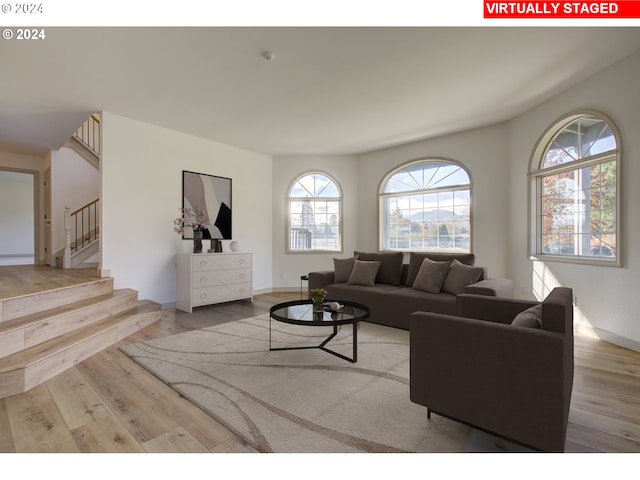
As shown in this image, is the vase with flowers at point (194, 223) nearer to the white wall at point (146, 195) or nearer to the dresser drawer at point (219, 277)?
the white wall at point (146, 195)

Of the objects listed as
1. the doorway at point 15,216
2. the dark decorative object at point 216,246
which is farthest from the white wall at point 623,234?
the doorway at point 15,216

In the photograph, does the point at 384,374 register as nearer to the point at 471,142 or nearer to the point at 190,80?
the point at 190,80

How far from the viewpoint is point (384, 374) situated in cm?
262

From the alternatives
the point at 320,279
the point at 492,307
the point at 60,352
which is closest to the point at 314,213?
the point at 320,279

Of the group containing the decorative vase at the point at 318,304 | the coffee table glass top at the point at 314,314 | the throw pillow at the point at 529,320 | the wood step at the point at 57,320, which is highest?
the throw pillow at the point at 529,320

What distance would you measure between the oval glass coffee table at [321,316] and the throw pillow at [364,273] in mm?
1073

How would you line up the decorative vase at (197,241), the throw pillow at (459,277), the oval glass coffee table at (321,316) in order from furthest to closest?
the decorative vase at (197,241) → the throw pillow at (459,277) → the oval glass coffee table at (321,316)

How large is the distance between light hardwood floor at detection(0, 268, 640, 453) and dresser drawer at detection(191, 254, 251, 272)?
1.97 metres

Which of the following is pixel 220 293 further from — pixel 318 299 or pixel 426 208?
pixel 426 208

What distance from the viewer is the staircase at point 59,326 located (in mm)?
2459

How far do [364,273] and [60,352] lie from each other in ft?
11.1

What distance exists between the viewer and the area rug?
5.83 feet

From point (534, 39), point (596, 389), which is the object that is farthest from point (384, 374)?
point (534, 39)
